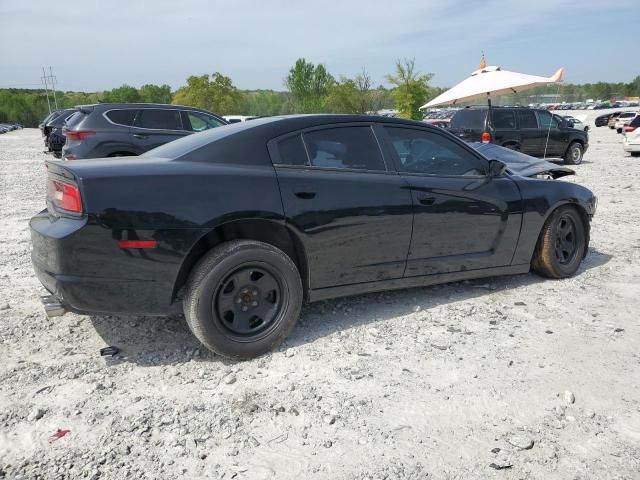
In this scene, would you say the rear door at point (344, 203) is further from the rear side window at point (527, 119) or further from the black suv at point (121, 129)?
the rear side window at point (527, 119)

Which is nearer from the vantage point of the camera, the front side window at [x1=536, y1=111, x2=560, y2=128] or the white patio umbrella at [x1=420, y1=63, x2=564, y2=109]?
the white patio umbrella at [x1=420, y1=63, x2=564, y2=109]

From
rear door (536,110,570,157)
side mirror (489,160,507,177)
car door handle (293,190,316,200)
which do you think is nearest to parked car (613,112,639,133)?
rear door (536,110,570,157)

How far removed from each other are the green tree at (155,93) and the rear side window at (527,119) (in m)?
78.3

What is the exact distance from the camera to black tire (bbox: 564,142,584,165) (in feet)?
50.9

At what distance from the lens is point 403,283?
4.04 m

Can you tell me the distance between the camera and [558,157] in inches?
610

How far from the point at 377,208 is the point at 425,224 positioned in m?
0.47

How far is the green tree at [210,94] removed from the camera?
51.4 m

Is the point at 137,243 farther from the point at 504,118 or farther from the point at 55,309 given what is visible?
the point at 504,118

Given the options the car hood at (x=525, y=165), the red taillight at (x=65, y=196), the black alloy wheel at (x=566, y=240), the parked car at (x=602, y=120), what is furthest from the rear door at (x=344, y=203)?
the parked car at (x=602, y=120)

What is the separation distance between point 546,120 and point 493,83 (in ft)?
13.1

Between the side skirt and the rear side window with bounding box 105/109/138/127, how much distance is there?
24.8ft

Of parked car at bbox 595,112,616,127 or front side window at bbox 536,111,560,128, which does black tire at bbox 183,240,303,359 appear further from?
parked car at bbox 595,112,616,127

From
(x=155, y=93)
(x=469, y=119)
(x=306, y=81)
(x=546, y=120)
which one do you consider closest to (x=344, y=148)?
(x=469, y=119)
